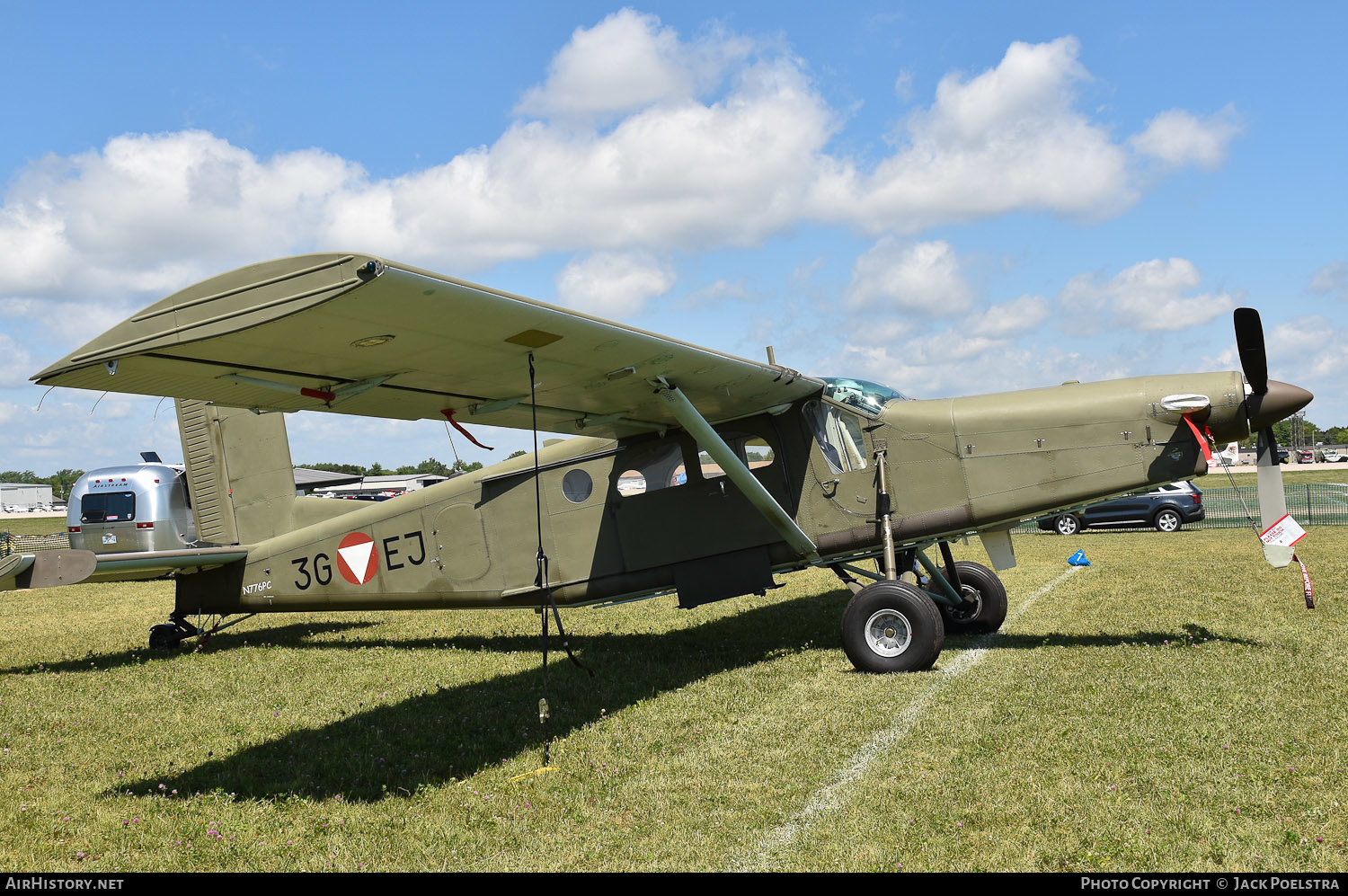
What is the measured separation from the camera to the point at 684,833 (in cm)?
443

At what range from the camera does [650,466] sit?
9219 mm

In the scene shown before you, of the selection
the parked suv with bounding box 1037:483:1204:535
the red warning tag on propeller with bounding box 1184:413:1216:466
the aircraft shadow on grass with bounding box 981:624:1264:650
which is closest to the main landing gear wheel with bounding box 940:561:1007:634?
the aircraft shadow on grass with bounding box 981:624:1264:650

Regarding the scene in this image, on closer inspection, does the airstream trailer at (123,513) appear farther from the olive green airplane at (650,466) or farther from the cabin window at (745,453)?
the cabin window at (745,453)

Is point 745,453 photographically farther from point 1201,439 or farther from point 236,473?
point 236,473

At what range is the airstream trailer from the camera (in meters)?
20.0

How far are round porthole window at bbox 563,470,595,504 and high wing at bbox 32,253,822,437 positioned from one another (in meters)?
1.07

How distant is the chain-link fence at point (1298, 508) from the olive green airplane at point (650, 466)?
17.0 m

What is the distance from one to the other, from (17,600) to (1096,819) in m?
22.3

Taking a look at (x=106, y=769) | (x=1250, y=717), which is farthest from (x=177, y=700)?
(x=1250, y=717)

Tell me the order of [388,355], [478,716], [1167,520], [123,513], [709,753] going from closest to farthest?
[388,355], [709,753], [478,716], [123,513], [1167,520]

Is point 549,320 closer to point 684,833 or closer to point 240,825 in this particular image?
point 684,833

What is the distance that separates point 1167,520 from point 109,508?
2860 cm

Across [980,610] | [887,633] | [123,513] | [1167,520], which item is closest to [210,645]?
[887,633]

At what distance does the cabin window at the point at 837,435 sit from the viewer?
8.73 meters
